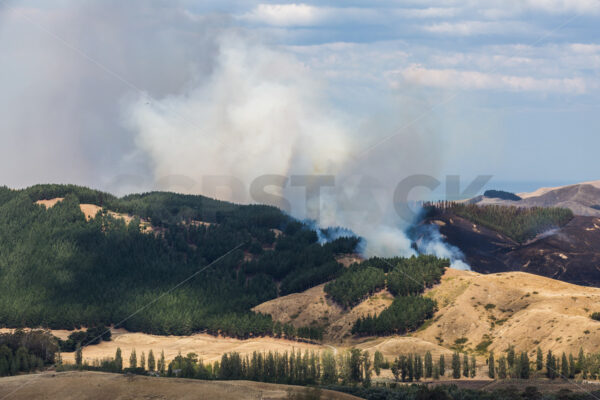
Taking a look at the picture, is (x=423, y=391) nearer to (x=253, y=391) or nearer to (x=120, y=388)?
(x=253, y=391)

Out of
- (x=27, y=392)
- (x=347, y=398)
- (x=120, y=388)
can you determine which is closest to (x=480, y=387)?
(x=347, y=398)

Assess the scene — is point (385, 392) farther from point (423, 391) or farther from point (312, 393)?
point (312, 393)

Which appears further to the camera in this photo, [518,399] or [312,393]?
[518,399]

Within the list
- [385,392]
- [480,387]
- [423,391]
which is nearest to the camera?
[423,391]

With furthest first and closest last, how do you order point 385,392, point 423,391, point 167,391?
point 385,392, point 423,391, point 167,391

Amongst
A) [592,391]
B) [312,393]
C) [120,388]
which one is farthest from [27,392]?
[592,391]

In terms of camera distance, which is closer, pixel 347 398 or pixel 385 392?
pixel 347 398
